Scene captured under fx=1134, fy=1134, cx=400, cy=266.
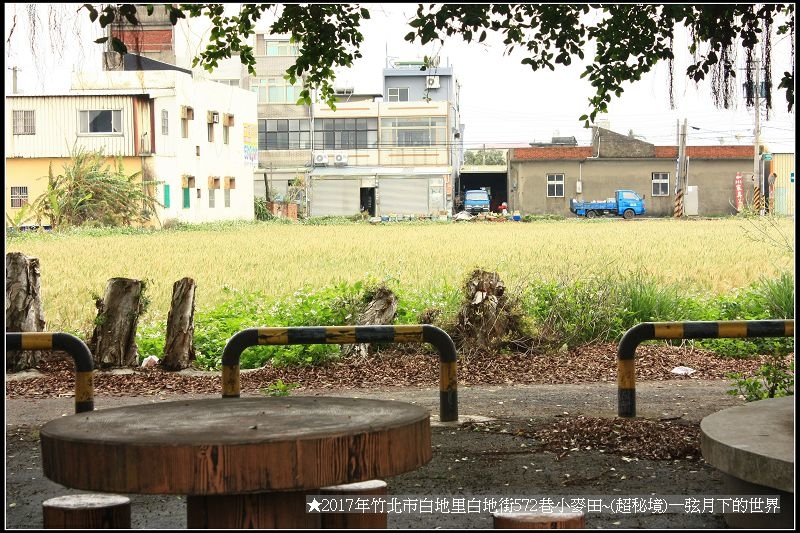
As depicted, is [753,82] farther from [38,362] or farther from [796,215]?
[38,362]

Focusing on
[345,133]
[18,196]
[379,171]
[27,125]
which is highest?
[345,133]

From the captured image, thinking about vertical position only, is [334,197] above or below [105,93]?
below

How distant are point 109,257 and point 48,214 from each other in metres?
17.0

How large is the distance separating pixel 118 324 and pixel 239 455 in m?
7.72

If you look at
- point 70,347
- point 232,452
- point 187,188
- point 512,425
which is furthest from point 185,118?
point 232,452

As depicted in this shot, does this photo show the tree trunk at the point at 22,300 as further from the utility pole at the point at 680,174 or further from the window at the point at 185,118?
the utility pole at the point at 680,174

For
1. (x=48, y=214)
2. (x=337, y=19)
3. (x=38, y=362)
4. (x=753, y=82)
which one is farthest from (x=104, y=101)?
(x=753, y=82)

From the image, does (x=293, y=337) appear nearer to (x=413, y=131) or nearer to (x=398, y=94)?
(x=413, y=131)

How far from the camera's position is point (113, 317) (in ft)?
36.1

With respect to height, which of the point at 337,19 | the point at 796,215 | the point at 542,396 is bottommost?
the point at 542,396

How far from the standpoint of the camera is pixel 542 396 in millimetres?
9445

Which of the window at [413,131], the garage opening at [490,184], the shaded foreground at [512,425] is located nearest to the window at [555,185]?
the window at [413,131]

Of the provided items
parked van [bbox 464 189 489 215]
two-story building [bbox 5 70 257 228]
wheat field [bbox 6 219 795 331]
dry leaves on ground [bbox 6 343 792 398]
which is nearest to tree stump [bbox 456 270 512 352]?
dry leaves on ground [bbox 6 343 792 398]

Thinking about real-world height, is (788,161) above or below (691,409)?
above
